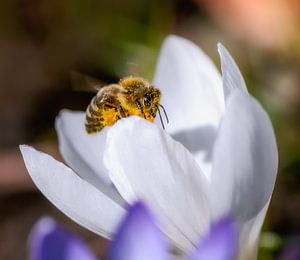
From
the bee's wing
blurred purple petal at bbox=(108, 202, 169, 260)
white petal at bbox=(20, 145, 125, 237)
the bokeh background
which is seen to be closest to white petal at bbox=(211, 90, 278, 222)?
white petal at bbox=(20, 145, 125, 237)

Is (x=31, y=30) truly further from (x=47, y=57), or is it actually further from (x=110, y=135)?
(x=110, y=135)

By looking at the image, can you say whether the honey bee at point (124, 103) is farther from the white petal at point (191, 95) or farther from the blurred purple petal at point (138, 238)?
the blurred purple petal at point (138, 238)

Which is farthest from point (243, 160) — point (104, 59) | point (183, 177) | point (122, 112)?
point (104, 59)

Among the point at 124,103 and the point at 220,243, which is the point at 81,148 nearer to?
the point at 124,103

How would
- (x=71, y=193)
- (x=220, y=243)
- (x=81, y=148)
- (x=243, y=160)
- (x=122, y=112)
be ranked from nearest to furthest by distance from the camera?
1. (x=220, y=243)
2. (x=243, y=160)
3. (x=71, y=193)
4. (x=122, y=112)
5. (x=81, y=148)

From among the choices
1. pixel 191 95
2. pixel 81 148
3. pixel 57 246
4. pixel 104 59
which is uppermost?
pixel 57 246

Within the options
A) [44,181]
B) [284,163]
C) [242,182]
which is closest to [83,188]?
[44,181]

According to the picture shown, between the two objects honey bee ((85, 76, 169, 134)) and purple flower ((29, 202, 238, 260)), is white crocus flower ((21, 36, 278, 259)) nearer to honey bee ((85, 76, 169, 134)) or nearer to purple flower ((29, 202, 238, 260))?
honey bee ((85, 76, 169, 134))
